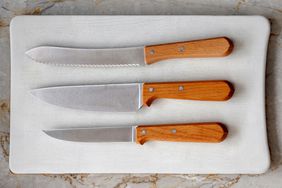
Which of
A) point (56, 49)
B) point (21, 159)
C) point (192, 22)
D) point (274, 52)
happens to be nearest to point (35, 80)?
point (56, 49)

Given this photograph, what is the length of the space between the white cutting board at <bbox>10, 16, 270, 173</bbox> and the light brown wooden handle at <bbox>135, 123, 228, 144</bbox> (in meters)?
0.04

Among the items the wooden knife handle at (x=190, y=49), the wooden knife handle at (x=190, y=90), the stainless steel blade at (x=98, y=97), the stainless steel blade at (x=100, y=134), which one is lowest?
the stainless steel blade at (x=100, y=134)

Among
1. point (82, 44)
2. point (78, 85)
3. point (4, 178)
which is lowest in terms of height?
point (4, 178)

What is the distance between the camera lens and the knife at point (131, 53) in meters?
1.27

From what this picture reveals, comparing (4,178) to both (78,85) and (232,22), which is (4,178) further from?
(232,22)

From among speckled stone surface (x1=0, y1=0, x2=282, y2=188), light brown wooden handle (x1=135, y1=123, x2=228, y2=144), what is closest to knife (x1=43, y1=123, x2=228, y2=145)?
light brown wooden handle (x1=135, y1=123, x2=228, y2=144)

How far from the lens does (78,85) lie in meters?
1.32

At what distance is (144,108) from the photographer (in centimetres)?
132

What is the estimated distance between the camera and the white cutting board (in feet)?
4.26

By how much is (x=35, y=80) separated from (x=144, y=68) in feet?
0.96

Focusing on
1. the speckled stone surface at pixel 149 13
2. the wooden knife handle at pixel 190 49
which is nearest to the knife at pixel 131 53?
the wooden knife handle at pixel 190 49

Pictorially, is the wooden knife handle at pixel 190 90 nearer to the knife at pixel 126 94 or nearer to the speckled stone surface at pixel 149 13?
the knife at pixel 126 94

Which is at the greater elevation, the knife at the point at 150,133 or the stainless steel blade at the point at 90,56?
the stainless steel blade at the point at 90,56

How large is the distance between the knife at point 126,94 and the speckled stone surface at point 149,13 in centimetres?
14
